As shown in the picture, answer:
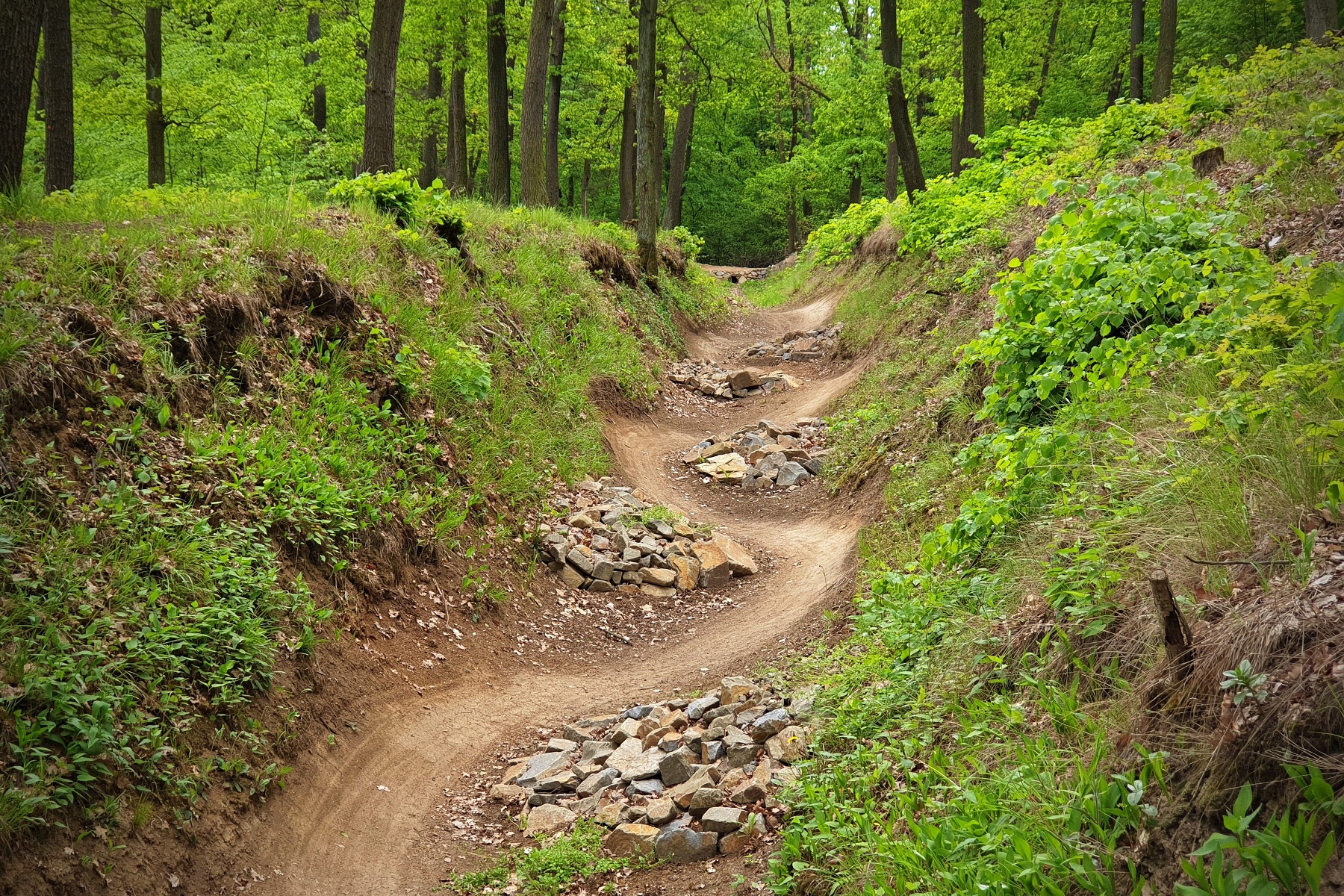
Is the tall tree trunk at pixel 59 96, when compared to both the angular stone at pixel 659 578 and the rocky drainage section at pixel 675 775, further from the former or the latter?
the rocky drainage section at pixel 675 775

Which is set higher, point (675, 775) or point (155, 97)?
point (155, 97)

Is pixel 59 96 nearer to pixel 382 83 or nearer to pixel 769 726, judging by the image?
pixel 382 83

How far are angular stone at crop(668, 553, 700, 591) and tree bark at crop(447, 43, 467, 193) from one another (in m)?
13.0

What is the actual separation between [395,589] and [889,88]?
16728 millimetres

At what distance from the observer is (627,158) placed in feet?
84.9

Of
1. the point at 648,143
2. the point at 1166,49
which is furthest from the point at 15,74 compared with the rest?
the point at 1166,49

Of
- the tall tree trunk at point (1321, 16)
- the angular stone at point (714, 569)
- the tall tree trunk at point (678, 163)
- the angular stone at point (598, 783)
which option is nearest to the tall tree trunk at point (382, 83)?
the angular stone at point (714, 569)

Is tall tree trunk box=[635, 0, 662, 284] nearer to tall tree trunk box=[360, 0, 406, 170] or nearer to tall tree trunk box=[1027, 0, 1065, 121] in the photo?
tall tree trunk box=[360, 0, 406, 170]

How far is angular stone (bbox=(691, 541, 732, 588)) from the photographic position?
30.2ft

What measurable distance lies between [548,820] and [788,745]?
1649 mm

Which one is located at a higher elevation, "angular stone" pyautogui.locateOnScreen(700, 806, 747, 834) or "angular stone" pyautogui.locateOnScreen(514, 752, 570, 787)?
"angular stone" pyautogui.locateOnScreen(700, 806, 747, 834)

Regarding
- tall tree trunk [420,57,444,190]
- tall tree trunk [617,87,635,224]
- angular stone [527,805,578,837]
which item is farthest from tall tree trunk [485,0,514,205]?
angular stone [527,805,578,837]

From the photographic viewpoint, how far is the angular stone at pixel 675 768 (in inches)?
203

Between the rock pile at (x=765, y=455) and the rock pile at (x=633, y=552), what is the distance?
230 cm
